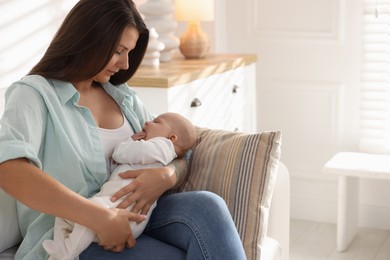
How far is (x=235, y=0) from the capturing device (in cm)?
402

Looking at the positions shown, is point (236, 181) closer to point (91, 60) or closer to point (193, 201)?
point (193, 201)

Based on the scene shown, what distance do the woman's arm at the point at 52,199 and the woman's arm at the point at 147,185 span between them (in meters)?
0.11

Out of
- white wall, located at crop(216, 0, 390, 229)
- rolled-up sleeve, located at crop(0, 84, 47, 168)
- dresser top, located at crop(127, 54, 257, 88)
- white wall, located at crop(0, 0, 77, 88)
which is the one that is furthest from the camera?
white wall, located at crop(216, 0, 390, 229)

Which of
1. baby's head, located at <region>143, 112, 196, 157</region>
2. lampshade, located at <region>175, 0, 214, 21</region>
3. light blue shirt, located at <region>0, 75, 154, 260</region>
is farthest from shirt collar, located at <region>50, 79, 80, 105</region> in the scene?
lampshade, located at <region>175, 0, 214, 21</region>

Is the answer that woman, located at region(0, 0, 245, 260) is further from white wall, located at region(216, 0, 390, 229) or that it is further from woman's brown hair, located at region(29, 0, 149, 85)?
white wall, located at region(216, 0, 390, 229)

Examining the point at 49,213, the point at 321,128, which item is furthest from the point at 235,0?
the point at 49,213

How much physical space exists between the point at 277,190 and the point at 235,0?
1.88 meters

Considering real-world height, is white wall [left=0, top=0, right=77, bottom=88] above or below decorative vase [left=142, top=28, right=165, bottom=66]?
above

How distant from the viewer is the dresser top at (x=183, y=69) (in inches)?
112

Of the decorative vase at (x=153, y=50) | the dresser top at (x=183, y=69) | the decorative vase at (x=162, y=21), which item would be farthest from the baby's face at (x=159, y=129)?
the decorative vase at (x=162, y=21)

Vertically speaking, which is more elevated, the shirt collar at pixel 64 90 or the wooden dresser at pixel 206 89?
the shirt collar at pixel 64 90

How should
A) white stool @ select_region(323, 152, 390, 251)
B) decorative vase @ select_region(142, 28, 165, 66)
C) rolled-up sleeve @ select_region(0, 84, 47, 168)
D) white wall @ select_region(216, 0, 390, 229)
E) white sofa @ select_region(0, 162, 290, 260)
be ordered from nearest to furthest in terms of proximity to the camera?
rolled-up sleeve @ select_region(0, 84, 47, 168)
white sofa @ select_region(0, 162, 290, 260)
decorative vase @ select_region(142, 28, 165, 66)
white stool @ select_region(323, 152, 390, 251)
white wall @ select_region(216, 0, 390, 229)

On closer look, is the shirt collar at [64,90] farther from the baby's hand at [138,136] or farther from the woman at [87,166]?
the baby's hand at [138,136]

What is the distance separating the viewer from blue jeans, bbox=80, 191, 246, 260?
6.16 feet
